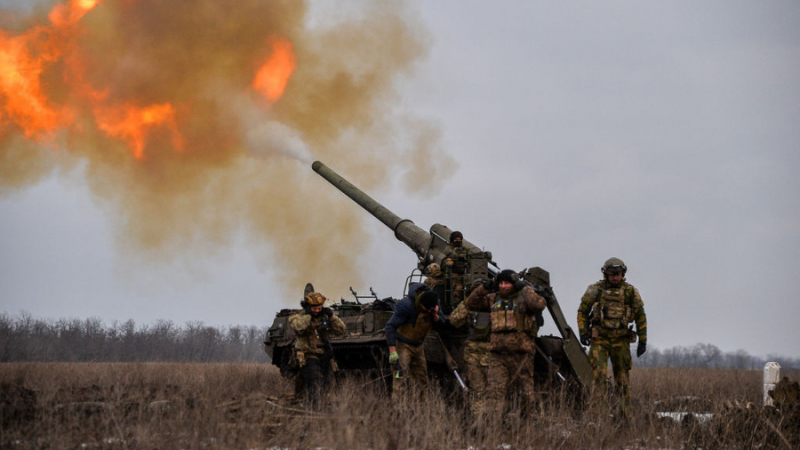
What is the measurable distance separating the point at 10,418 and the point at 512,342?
5.72m

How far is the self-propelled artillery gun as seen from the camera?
11664 millimetres

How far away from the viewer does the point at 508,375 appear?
9484 mm

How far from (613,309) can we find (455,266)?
334cm

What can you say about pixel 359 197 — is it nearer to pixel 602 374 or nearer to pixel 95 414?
pixel 602 374

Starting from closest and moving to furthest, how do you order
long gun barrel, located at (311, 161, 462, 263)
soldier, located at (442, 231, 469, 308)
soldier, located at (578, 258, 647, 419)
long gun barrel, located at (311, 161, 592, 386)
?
soldier, located at (578, 258, 647, 419) < long gun barrel, located at (311, 161, 592, 386) < soldier, located at (442, 231, 469, 308) < long gun barrel, located at (311, 161, 462, 263)

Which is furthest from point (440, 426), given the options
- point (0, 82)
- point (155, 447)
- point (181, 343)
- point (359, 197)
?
point (181, 343)

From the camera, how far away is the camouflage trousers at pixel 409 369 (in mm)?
10070

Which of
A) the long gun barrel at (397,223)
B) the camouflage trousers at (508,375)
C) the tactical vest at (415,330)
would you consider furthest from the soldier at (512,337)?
the long gun barrel at (397,223)

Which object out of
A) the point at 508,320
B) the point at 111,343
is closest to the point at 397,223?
the point at 508,320

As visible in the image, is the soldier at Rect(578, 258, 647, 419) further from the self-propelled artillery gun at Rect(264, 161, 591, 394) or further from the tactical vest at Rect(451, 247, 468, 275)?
the tactical vest at Rect(451, 247, 468, 275)

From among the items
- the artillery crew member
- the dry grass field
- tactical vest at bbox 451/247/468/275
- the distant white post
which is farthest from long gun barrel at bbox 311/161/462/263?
the distant white post

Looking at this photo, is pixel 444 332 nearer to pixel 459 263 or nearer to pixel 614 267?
pixel 459 263

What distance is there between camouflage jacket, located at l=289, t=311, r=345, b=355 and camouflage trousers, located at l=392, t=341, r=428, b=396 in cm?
119

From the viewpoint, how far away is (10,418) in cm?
792
